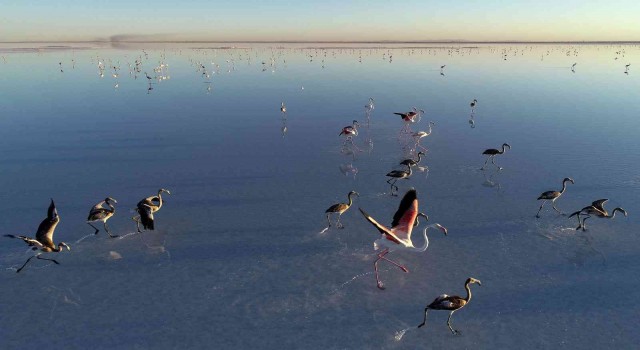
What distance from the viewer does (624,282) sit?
8.95 metres

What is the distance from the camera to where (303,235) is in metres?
11.1

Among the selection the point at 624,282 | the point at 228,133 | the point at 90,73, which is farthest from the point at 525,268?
the point at 90,73

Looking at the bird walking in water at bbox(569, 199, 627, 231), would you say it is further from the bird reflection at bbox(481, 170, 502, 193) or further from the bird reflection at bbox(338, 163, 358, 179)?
the bird reflection at bbox(338, 163, 358, 179)

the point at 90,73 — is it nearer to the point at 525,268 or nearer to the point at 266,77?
the point at 266,77

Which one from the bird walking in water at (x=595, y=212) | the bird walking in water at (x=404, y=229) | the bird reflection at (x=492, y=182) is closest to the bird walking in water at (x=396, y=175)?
the bird reflection at (x=492, y=182)

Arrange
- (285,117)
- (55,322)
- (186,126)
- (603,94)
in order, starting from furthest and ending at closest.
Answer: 1. (603,94)
2. (285,117)
3. (186,126)
4. (55,322)

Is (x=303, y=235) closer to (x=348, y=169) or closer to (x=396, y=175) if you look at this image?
(x=396, y=175)

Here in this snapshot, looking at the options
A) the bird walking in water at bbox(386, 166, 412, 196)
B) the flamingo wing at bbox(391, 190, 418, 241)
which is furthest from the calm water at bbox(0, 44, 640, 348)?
the flamingo wing at bbox(391, 190, 418, 241)

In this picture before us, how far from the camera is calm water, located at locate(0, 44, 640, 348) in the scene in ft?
25.5

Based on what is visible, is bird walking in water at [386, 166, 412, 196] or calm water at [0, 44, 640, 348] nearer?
calm water at [0, 44, 640, 348]

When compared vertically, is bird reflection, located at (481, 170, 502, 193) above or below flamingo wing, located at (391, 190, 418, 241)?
below

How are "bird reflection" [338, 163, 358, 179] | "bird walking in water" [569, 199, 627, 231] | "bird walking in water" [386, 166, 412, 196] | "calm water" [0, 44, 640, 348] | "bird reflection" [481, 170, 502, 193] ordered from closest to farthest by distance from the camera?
"calm water" [0, 44, 640, 348]
"bird walking in water" [569, 199, 627, 231]
"bird walking in water" [386, 166, 412, 196]
"bird reflection" [481, 170, 502, 193]
"bird reflection" [338, 163, 358, 179]

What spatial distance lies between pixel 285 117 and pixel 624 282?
63.8 ft

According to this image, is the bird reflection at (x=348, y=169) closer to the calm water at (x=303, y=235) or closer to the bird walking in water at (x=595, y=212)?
the calm water at (x=303, y=235)
